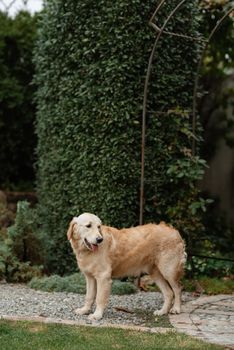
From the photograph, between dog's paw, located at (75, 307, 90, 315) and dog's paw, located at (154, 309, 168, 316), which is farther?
dog's paw, located at (154, 309, 168, 316)

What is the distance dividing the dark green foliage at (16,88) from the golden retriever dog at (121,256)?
4968mm

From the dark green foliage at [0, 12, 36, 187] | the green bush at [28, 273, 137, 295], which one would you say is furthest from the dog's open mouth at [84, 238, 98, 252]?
the dark green foliage at [0, 12, 36, 187]

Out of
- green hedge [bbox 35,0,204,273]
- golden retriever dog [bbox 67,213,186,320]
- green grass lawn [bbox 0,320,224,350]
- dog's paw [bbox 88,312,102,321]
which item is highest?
green hedge [bbox 35,0,204,273]

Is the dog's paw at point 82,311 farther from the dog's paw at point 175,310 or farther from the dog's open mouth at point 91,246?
the dog's paw at point 175,310

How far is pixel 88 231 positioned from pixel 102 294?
23.9 inches

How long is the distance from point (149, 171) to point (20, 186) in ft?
12.2

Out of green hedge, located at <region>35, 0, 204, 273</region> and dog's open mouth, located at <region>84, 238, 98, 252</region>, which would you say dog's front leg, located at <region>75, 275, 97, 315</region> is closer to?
dog's open mouth, located at <region>84, 238, 98, 252</region>

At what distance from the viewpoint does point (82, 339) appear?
5.61 meters

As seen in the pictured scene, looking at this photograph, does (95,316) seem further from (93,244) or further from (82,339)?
(82,339)

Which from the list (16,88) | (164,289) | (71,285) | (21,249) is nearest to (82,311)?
(164,289)

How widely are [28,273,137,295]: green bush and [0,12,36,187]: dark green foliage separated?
392cm

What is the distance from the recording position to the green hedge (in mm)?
8719

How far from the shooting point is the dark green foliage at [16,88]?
11.5 metres

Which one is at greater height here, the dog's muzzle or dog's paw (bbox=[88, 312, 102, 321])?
the dog's muzzle
